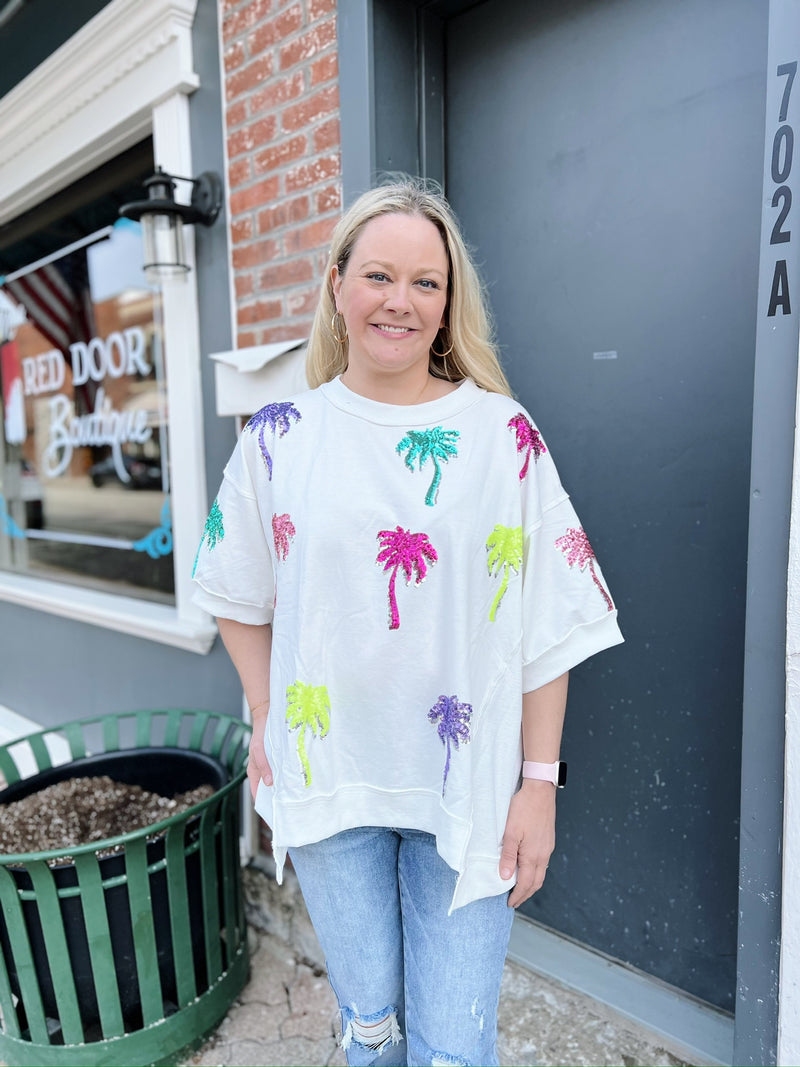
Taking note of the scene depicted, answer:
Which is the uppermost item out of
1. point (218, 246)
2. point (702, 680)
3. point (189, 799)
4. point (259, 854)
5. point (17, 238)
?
point (17, 238)

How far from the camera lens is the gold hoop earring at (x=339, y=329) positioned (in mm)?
1447

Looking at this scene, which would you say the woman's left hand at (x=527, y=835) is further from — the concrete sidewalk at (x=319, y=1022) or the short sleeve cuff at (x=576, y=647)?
the concrete sidewalk at (x=319, y=1022)

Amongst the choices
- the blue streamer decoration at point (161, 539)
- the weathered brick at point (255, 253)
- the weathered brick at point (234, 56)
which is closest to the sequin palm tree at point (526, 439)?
the weathered brick at point (255, 253)

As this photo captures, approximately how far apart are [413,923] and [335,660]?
509 millimetres

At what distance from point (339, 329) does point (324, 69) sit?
1122 millimetres

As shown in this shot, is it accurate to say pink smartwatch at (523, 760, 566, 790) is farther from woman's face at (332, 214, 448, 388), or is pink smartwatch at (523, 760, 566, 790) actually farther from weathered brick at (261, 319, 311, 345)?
weathered brick at (261, 319, 311, 345)

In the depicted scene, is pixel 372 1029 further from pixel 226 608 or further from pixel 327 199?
pixel 327 199

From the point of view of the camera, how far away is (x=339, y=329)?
1462 millimetres

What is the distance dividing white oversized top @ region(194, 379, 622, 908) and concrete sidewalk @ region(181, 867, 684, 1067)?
1.04m

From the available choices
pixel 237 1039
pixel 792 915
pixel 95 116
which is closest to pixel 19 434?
pixel 95 116

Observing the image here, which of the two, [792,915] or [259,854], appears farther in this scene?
[259,854]

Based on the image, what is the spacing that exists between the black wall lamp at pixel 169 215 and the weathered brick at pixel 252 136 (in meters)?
0.13

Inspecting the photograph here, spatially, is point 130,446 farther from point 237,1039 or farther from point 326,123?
point 237,1039

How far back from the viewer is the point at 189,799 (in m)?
2.19
